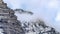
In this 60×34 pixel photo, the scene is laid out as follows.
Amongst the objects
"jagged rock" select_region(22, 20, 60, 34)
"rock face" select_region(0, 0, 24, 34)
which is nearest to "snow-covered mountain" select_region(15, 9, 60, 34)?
"jagged rock" select_region(22, 20, 60, 34)

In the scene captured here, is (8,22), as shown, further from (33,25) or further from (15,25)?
(33,25)

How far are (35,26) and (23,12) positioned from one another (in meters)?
0.30

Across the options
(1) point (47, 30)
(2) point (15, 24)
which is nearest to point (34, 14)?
(1) point (47, 30)

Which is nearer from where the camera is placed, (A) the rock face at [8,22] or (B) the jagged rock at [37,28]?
(A) the rock face at [8,22]

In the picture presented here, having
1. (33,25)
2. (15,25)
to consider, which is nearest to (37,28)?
(33,25)

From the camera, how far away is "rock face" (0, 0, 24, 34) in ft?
8.40

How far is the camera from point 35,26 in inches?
127

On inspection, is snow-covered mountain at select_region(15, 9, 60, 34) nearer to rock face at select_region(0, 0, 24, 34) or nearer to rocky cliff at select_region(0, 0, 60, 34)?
rocky cliff at select_region(0, 0, 60, 34)

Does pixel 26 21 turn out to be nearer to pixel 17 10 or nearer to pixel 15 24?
pixel 17 10

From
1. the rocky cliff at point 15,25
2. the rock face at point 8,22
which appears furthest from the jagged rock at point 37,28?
the rock face at point 8,22

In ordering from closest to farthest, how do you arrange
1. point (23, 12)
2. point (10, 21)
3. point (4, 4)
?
point (10, 21) → point (4, 4) → point (23, 12)

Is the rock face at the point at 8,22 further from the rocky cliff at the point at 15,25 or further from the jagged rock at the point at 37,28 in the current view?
the jagged rock at the point at 37,28

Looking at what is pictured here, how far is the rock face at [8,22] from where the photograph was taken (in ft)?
8.40

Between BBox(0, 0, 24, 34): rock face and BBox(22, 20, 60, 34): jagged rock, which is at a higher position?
BBox(0, 0, 24, 34): rock face
